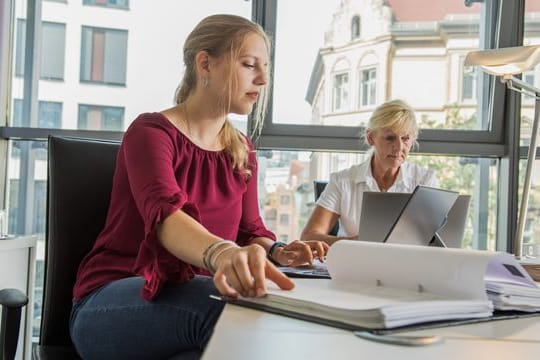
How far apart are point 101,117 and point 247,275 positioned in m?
2.56

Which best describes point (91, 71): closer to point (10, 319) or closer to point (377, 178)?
point (377, 178)

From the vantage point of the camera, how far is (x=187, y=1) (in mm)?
3289

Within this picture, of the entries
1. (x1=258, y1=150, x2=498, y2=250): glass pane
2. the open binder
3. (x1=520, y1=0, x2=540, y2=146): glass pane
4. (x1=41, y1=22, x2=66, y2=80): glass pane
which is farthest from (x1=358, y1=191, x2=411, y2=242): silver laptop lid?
(x1=41, y1=22, x2=66, y2=80): glass pane

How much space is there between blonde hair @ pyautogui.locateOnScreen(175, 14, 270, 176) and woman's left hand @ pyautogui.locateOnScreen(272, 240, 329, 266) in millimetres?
270

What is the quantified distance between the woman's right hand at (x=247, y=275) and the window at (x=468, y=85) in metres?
2.63

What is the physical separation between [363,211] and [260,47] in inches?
19.7

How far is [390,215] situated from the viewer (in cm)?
176

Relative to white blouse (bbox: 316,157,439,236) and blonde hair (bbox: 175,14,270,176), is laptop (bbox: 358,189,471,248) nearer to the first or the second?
blonde hair (bbox: 175,14,270,176)

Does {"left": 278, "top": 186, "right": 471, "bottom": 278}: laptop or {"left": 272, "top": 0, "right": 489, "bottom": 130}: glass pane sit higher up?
{"left": 272, "top": 0, "right": 489, "bottom": 130}: glass pane

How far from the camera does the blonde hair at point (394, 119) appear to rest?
104 inches

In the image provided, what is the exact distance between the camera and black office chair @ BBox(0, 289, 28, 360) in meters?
1.47

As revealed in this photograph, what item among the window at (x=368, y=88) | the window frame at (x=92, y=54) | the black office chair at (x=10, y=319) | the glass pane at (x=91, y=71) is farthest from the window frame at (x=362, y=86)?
the black office chair at (x=10, y=319)

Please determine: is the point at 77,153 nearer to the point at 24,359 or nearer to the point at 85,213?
the point at 85,213

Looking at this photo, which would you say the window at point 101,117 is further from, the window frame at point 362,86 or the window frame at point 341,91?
the window frame at point 362,86
